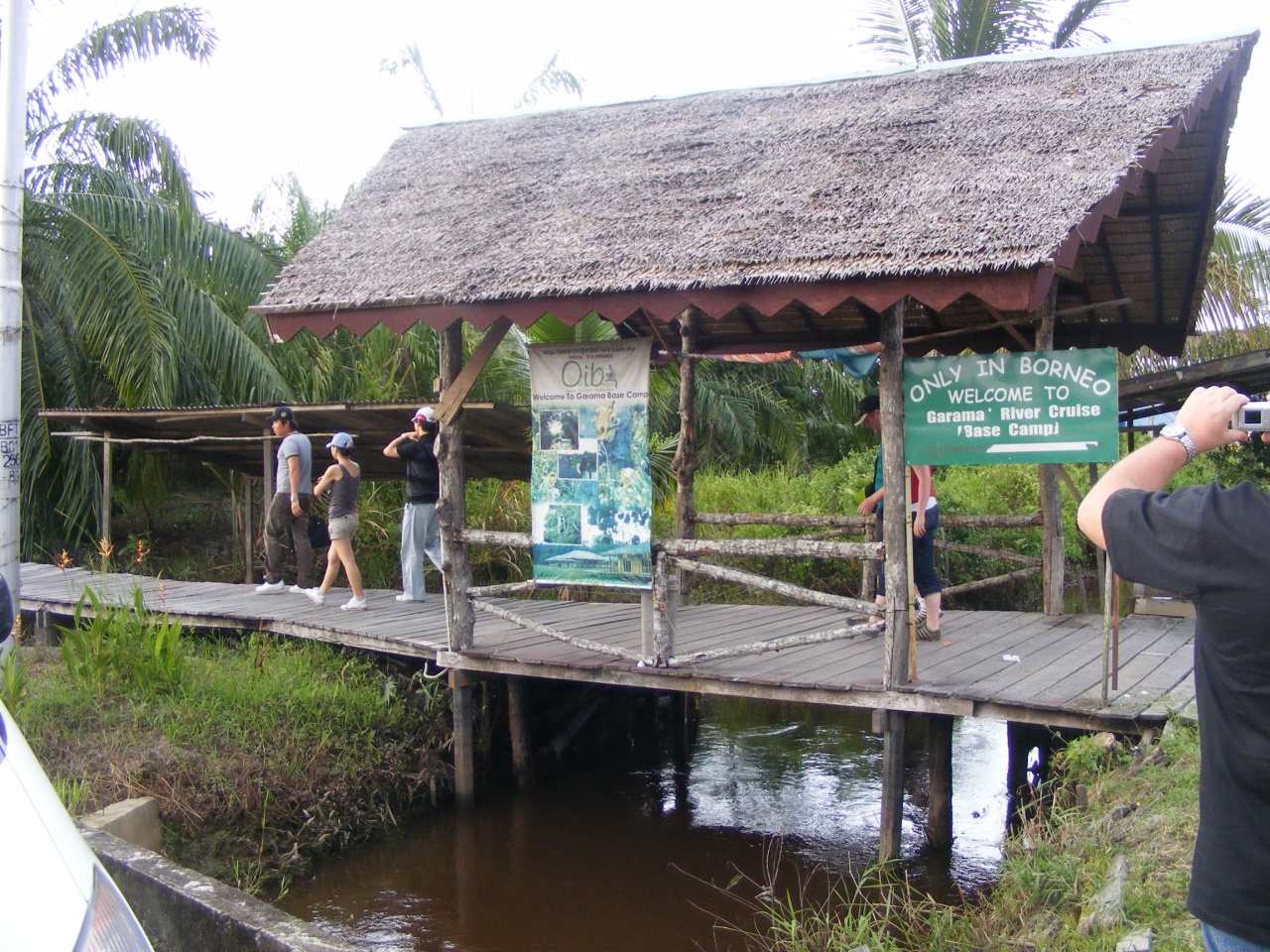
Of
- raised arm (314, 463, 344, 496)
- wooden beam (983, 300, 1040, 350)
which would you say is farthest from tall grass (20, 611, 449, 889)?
wooden beam (983, 300, 1040, 350)

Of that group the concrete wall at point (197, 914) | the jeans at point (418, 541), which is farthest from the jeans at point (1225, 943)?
the jeans at point (418, 541)

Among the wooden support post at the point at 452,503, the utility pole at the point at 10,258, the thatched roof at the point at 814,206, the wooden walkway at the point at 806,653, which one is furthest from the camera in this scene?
the wooden support post at the point at 452,503

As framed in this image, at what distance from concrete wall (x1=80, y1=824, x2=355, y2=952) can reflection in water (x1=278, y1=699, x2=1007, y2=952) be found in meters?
1.87

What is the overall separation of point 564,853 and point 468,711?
4.31 feet

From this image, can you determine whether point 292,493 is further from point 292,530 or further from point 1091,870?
point 1091,870

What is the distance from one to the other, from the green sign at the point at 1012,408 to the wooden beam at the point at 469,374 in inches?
102

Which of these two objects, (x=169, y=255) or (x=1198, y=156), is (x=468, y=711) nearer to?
(x=1198, y=156)

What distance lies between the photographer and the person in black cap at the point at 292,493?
9773 millimetres

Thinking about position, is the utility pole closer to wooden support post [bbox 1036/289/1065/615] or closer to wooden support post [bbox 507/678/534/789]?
wooden support post [bbox 507/678/534/789]

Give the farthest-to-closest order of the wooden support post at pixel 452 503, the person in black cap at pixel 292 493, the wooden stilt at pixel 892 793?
the person in black cap at pixel 292 493
the wooden support post at pixel 452 503
the wooden stilt at pixel 892 793

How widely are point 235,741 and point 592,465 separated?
301 centimetres

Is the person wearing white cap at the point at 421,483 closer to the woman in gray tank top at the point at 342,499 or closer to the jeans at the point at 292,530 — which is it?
the woman in gray tank top at the point at 342,499

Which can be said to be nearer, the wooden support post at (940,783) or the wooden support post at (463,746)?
the wooden support post at (940,783)

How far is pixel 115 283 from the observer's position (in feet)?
45.5
